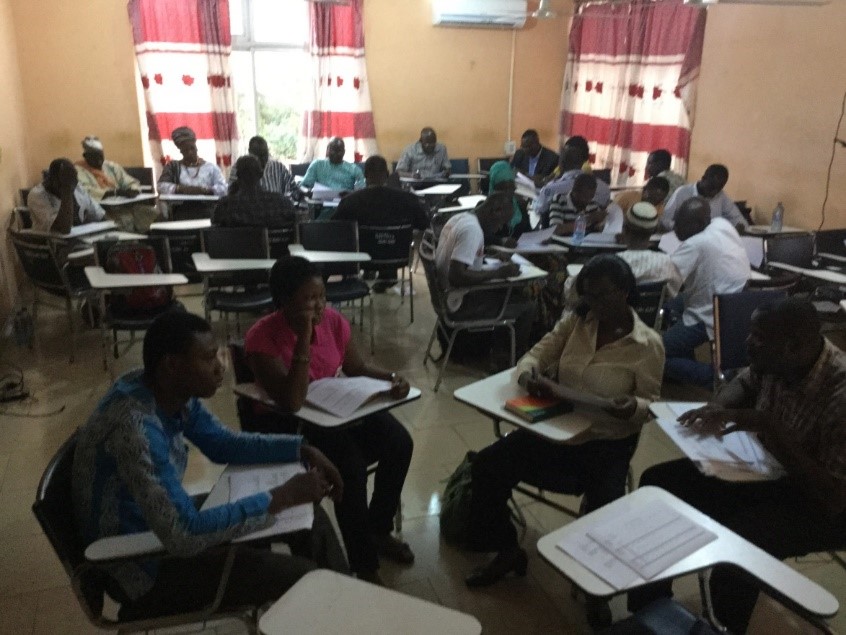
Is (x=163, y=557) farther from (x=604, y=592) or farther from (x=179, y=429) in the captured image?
(x=604, y=592)

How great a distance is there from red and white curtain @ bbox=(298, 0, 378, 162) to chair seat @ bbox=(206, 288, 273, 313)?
396 centimetres

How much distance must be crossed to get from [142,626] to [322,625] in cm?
62

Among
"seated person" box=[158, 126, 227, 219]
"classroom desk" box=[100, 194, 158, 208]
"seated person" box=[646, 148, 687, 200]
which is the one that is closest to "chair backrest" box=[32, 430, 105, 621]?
"classroom desk" box=[100, 194, 158, 208]

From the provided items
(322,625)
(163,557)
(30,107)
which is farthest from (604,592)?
(30,107)

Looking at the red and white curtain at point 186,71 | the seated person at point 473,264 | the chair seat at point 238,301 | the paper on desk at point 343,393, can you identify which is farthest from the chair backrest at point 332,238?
the red and white curtain at point 186,71

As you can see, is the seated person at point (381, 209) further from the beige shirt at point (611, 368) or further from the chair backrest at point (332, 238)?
the beige shirt at point (611, 368)

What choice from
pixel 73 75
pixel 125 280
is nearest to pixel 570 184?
pixel 125 280

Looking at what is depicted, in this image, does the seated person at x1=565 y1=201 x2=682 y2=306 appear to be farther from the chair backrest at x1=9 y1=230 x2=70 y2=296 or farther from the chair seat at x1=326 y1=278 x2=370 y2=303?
the chair backrest at x1=9 y1=230 x2=70 y2=296

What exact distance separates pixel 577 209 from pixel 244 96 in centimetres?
455

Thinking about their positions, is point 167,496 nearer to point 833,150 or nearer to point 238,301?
point 238,301

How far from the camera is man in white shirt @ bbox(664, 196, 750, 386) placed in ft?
12.4

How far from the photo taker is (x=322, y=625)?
4.13 feet

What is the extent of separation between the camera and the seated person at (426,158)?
7.86 m

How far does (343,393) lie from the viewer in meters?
2.22
